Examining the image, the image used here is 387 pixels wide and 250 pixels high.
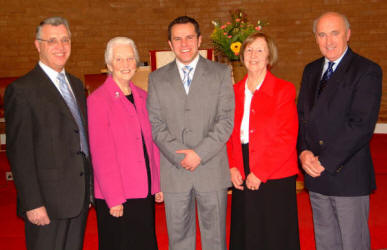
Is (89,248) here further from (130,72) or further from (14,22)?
(14,22)

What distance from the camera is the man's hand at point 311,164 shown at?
7.47 feet

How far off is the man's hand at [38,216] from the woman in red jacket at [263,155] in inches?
44.1

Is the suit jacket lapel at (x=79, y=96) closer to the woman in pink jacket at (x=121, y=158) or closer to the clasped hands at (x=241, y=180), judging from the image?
the woman in pink jacket at (x=121, y=158)

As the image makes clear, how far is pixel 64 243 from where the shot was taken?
2.10 metres

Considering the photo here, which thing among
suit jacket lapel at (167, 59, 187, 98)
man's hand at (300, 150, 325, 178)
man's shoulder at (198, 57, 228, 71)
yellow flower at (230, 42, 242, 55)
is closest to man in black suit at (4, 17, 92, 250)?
suit jacket lapel at (167, 59, 187, 98)

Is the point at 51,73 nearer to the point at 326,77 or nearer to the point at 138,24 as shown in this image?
the point at 326,77

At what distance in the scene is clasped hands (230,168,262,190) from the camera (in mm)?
2346

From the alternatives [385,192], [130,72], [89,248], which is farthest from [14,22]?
[385,192]

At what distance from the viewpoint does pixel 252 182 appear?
2.35 metres

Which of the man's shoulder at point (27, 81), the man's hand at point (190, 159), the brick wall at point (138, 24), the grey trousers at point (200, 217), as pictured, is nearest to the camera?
the man's shoulder at point (27, 81)

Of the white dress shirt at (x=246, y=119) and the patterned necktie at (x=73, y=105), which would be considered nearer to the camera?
the patterned necktie at (x=73, y=105)

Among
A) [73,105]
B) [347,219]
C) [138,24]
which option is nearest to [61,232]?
[73,105]

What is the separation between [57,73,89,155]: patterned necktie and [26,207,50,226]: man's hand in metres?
0.38

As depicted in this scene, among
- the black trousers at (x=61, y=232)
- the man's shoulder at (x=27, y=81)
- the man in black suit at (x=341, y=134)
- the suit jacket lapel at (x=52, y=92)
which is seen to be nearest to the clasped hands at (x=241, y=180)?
the man in black suit at (x=341, y=134)
